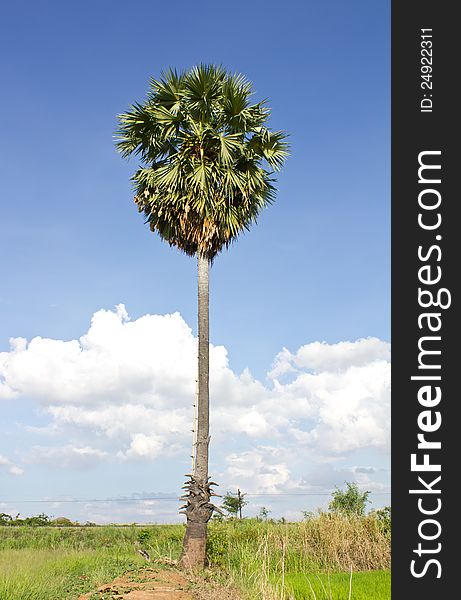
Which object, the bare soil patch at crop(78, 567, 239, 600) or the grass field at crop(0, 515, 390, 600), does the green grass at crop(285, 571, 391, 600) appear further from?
the bare soil patch at crop(78, 567, 239, 600)

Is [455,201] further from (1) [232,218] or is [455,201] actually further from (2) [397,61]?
(1) [232,218]

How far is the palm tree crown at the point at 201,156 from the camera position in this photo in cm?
1605

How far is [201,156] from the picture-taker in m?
16.0

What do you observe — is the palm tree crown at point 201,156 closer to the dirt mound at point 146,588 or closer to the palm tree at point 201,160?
the palm tree at point 201,160

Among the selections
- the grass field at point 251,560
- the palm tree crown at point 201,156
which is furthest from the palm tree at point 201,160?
the grass field at point 251,560

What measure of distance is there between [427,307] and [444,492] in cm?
200

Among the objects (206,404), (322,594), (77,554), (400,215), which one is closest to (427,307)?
(400,215)

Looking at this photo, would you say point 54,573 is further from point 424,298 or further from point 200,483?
point 424,298

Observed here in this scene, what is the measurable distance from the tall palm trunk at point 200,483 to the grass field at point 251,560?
0.68 metres

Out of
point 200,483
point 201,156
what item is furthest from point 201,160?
point 200,483

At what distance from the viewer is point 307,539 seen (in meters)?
18.4

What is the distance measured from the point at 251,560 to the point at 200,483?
201 centimetres

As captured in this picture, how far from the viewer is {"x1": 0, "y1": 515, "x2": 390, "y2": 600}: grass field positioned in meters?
11.2

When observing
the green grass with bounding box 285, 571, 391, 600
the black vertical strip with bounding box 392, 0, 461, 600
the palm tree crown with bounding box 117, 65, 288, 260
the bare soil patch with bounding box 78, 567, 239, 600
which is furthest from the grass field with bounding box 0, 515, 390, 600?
the palm tree crown with bounding box 117, 65, 288, 260
